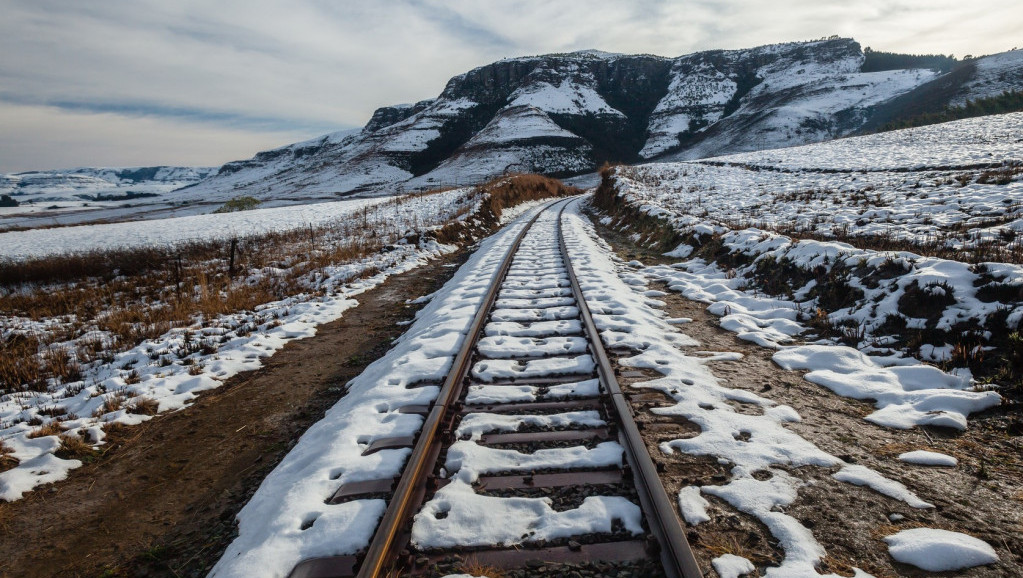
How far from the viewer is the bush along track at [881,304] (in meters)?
3.96

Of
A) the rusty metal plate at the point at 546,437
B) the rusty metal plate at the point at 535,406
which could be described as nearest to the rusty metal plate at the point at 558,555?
the rusty metal plate at the point at 546,437

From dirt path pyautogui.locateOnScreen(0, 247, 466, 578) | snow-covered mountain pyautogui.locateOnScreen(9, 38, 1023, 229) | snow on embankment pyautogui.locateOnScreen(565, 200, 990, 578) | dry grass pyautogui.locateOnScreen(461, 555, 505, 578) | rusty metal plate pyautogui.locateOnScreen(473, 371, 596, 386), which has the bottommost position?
dirt path pyautogui.locateOnScreen(0, 247, 466, 578)

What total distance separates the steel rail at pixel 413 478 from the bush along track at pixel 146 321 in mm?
2956

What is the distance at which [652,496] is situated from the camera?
2.40 m

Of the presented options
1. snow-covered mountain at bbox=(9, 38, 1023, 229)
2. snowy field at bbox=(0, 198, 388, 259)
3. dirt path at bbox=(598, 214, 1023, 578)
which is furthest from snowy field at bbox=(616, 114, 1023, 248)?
snow-covered mountain at bbox=(9, 38, 1023, 229)

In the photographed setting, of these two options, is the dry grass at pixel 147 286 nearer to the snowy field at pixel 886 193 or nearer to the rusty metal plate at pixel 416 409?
the rusty metal plate at pixel 416 409

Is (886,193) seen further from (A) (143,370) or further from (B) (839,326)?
(A) (143,370)

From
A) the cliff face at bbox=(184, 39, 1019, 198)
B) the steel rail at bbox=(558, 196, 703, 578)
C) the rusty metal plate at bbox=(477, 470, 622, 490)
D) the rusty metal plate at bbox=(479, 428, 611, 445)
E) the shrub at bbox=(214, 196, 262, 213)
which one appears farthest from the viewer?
the cliff face at bbox=(184, 39, 1019, 198)

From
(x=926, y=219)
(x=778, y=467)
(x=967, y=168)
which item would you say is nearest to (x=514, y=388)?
(x=778, y=467)

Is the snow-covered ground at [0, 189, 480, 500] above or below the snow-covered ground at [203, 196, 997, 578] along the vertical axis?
below

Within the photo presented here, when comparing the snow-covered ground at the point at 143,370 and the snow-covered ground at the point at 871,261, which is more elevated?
the snow-covered ground at the point at 871,261

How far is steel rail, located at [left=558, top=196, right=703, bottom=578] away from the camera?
1.97 metres

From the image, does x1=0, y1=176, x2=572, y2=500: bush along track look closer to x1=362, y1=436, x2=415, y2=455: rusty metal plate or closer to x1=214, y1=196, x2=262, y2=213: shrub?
x1=362, y1=436, x2=415, y2=455: rusty metal plate

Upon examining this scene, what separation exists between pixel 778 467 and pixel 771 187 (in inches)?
801
